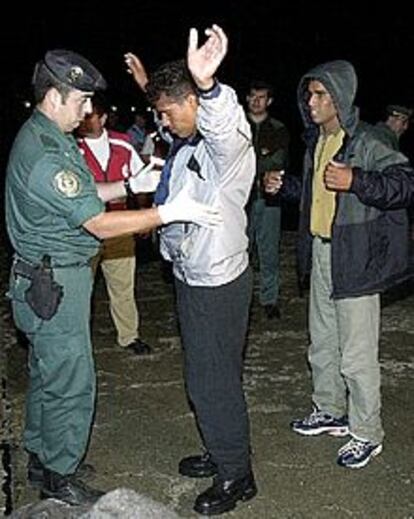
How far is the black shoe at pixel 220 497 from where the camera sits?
13.7ft

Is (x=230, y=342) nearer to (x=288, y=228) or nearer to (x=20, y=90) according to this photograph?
(x=288, y=228)

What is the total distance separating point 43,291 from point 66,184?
19.9 inches

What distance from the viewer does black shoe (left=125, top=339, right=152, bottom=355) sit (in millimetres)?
6803

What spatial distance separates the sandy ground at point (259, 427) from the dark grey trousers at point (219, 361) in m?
0.34

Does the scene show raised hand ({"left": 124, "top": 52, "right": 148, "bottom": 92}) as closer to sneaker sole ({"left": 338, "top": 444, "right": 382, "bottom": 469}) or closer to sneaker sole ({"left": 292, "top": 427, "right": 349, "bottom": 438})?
sneaker sole ({"left": 292, "top": 427, "right": 349, "bottom": 438})

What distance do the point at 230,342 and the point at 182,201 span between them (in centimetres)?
69

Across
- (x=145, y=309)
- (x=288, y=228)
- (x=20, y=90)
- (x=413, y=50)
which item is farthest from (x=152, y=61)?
(x=145, y=309)

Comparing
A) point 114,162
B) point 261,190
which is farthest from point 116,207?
point 261,190

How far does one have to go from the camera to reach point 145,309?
827 cm

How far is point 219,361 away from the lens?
13.1 ft

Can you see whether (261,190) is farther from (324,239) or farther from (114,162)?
(324,239)

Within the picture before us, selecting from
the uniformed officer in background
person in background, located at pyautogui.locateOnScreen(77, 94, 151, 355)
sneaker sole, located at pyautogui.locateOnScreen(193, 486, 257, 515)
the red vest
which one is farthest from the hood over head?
the red vest

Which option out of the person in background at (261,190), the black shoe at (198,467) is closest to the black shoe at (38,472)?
the black shoe at (198,467)

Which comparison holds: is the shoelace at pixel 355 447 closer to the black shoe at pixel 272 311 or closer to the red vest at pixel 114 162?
the red vest at pixel 114 162
